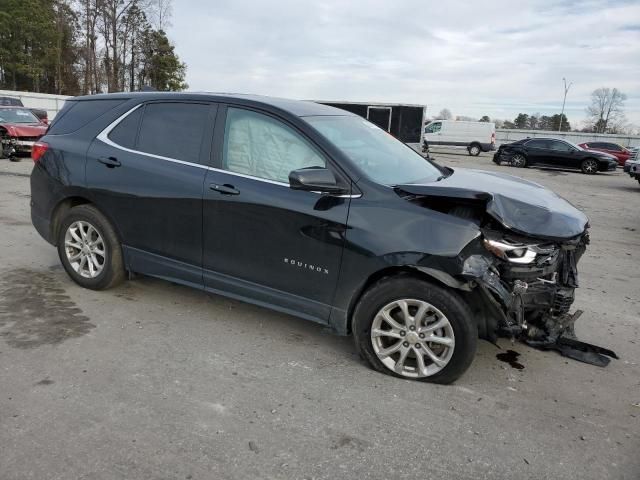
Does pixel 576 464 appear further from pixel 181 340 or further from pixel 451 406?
pixel 181 340

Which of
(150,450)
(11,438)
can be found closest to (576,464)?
(150,450)

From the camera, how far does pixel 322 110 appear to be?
13.8ft

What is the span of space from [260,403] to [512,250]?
1821 mm

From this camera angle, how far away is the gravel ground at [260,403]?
253 centimetres

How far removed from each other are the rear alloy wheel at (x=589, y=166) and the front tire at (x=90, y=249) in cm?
2271

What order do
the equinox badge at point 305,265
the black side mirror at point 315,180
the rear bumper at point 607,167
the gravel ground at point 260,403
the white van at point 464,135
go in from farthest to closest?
the white van at point 464,135
the rear bumper at point 607,167
the equinox badge at point 305,265
the black side mirror at point 315,180
the gravel ground at point 260,403

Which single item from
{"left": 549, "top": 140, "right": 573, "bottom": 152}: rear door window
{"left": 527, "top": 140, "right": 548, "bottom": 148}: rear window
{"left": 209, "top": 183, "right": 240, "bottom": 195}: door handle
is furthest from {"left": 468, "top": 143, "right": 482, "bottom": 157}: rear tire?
{"left": 209, "top": 183, "right": 240, "bottom": 195}: door handle

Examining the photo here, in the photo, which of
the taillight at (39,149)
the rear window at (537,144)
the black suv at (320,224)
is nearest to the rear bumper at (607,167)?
the rear window at (537,144)

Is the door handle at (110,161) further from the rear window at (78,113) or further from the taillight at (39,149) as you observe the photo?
the taillight at (39,149)

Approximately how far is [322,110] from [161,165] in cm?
138

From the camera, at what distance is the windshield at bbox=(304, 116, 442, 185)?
3639 millimetres

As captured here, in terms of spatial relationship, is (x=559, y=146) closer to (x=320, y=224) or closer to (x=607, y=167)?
(x=607, y=167)

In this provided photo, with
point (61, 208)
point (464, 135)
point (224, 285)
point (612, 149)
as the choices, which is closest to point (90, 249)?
point (61, 208)

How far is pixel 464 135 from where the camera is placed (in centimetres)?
3177
